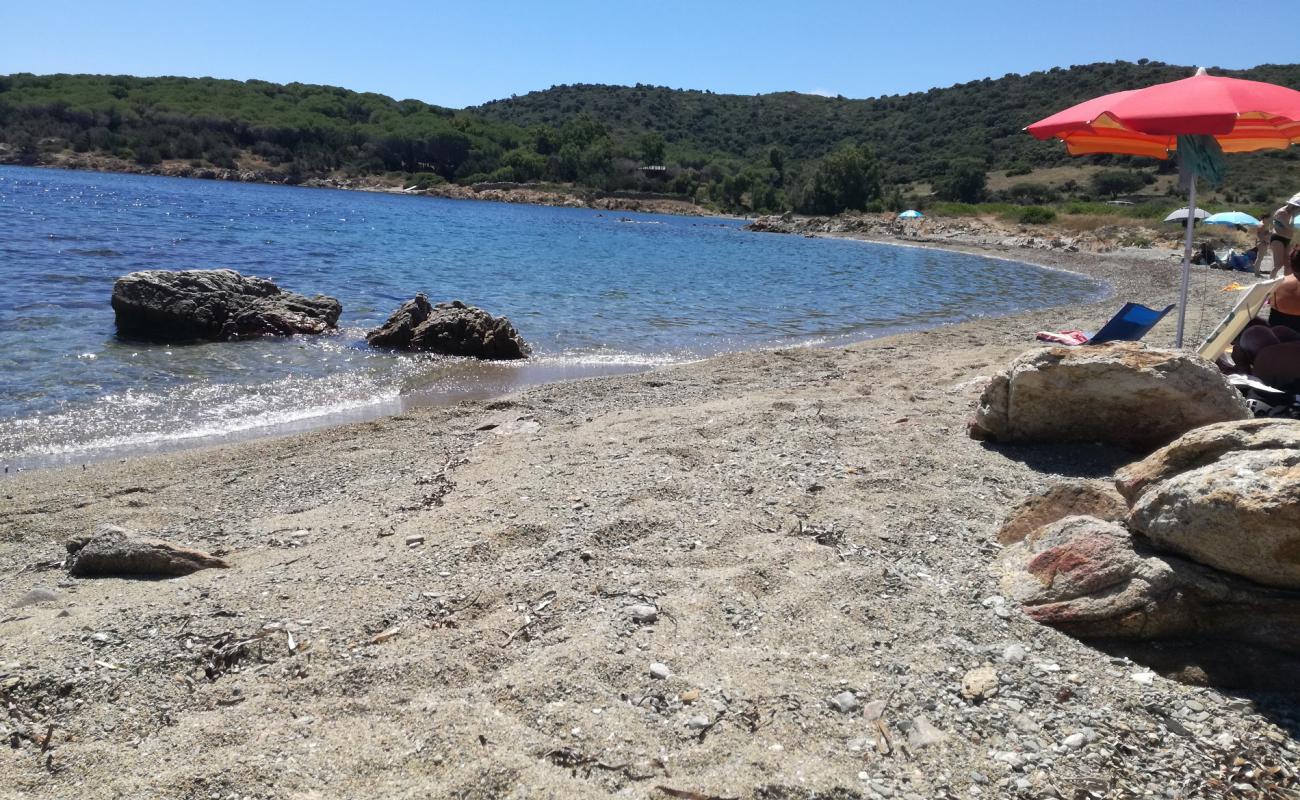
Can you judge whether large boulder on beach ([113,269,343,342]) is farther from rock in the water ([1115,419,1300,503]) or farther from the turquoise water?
rock in the water ([1115,419,1300,503])

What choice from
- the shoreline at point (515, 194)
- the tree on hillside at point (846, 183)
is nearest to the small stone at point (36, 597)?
the tree on hillside at point (846, 183)

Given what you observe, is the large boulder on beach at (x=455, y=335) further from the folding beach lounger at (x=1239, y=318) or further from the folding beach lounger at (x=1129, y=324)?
the folding beach lounger at (x=1239, y=318)

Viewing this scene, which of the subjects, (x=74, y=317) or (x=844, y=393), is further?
(x=74, y=317)

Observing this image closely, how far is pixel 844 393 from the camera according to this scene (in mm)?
8461

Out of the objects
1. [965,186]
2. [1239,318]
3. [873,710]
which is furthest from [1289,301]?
[965,186]

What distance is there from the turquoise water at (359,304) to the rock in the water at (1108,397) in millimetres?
6435

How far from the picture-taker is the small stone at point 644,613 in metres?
3.57

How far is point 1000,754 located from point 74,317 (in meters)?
14.6

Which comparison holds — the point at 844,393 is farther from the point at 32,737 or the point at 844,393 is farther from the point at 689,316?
the point at 689,316

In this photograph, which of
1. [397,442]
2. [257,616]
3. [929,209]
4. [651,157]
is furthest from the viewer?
[651,157]

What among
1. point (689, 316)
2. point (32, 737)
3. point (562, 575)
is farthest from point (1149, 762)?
point (689, 316)

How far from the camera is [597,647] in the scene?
11.0 ft

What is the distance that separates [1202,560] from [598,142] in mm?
112081

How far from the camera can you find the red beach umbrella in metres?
6.45
